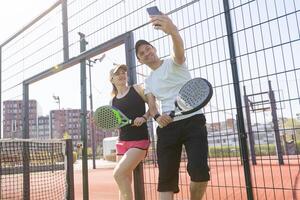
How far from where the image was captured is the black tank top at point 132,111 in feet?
11.2

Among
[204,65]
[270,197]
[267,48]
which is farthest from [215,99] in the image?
[270,197]

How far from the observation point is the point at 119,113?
334cm

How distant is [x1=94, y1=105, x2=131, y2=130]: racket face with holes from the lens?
130 inches

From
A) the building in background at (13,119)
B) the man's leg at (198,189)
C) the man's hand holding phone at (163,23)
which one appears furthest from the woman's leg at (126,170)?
the building in background at (13,119)

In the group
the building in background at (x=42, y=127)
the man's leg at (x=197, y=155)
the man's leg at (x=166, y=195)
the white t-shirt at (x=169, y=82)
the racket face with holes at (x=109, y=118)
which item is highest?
the building in background at (x=42, y=127)

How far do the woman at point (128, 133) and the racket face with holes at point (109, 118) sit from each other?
0.12 m

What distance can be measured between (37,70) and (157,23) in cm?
411

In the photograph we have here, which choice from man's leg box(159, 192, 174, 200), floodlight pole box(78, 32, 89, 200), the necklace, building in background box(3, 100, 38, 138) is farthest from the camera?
building in background box(3, 100, 38, 138)

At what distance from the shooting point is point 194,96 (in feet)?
8.14

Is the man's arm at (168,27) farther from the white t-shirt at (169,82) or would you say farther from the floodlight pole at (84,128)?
the floodlight pole at (84,128)

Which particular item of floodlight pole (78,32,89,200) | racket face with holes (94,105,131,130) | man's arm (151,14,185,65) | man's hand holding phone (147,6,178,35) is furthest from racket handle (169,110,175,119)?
floodlight pole (78,32,89,200)

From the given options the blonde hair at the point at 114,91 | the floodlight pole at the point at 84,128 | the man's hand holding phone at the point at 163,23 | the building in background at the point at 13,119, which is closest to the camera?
the man's hand holding phone at the point at 163,23

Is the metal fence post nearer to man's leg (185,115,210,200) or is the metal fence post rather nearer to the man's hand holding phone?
man's leg (185,115,210,200)

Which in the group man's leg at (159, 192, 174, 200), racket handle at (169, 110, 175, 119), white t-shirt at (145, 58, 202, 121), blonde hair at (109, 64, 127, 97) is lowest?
man's leg at (159, 192, 174, 200)
